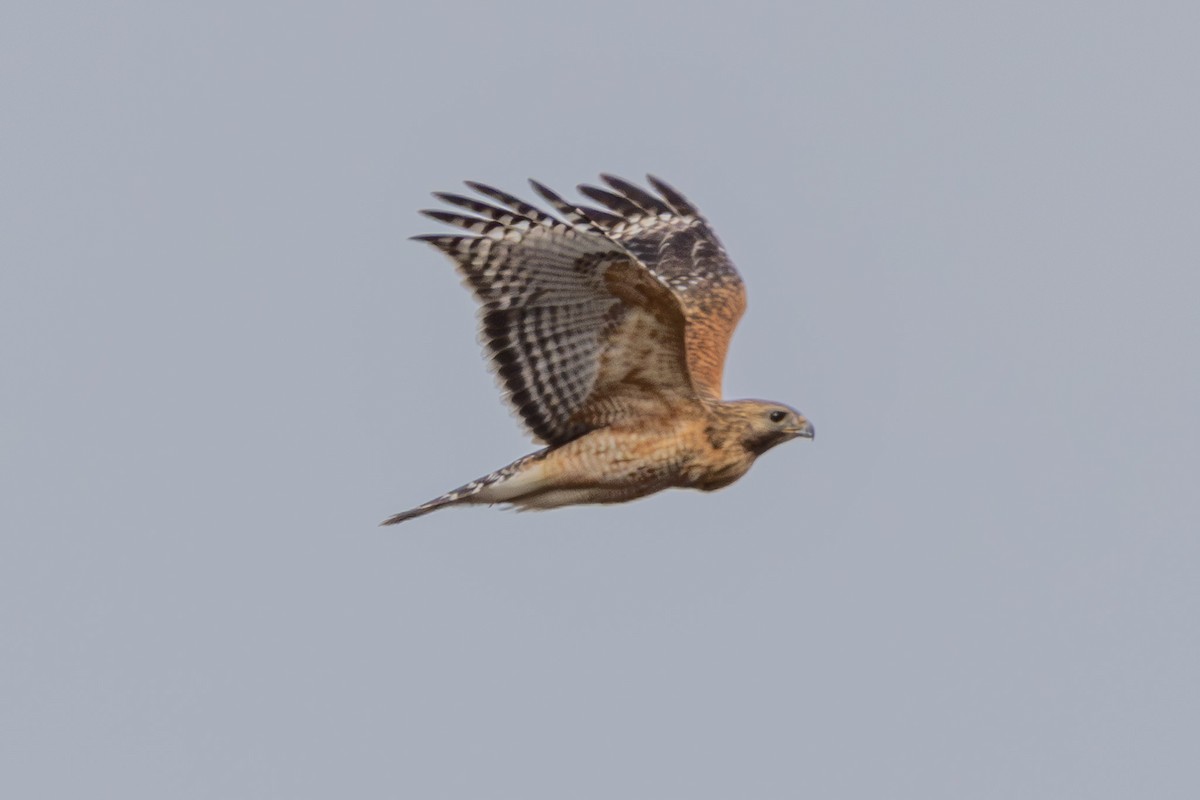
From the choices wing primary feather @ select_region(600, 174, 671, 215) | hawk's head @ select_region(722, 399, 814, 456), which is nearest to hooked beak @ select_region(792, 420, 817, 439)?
hawk's head @ select_region(722, 399, 814, 456)

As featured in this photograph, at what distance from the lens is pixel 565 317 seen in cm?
1118

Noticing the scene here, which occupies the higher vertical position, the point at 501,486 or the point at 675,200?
the point at 675,200

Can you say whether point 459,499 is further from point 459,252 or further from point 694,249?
point 694,249

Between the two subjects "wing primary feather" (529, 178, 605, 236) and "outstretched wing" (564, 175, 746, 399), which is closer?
"wing primary feather" (529, 178, 605, 236)

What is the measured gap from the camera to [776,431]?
1185 centimetres

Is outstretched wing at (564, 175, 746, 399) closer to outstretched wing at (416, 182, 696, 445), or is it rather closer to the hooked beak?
the hooked beak

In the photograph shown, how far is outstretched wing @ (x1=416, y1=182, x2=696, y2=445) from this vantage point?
35.3 feet

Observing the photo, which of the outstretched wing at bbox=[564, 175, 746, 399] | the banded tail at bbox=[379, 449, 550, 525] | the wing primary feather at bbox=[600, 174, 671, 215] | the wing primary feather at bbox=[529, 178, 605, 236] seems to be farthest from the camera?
the wing primary feather at bbox=[600, 174, 671, 215]

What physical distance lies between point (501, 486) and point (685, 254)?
2932mm

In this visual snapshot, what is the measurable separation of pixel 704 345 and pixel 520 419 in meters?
1.79

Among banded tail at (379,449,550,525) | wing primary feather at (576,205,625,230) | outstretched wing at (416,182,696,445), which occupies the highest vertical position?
wing primary feather at (576,205,625,230)

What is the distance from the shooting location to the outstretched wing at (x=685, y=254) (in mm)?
13141

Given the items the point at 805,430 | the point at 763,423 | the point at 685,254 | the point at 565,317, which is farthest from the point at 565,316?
the point at 685,254

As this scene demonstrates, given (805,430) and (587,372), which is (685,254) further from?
(587,372)
